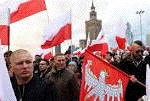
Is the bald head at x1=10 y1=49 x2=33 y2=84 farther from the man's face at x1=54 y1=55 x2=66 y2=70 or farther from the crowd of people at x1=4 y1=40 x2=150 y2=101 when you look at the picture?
the man's face at x1=54 y1=55 x2=66 y2=70

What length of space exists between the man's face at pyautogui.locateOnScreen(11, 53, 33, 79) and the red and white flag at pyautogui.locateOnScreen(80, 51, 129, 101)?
119cm

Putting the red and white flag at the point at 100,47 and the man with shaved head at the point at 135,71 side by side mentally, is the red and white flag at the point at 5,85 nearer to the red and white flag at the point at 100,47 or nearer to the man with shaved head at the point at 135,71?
the man with shaved head at the point at 135,71

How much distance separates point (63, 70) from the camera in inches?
144

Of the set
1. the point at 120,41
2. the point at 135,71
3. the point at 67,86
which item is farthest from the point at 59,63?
the point at 120,41

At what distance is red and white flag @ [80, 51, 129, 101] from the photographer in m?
3.05

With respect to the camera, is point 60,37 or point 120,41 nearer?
point 60,37

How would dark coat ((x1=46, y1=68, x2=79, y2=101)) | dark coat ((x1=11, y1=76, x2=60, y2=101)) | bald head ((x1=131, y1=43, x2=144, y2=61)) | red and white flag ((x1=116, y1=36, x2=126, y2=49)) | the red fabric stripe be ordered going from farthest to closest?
1. red and white flag ((x1=116, y1=36, x2=126, y2=49))
2. the red fabric stripe
3. bald head ((x1=131, y1=43, x2=144, y2=61))
4. dark coat ((x1=46, y1=68, x2=79, y2=101))
5. dark coat ((x1=11, y1=76, x2=60, y2=101))

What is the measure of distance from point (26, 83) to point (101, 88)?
1.29 meters

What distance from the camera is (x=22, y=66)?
85.4 inches

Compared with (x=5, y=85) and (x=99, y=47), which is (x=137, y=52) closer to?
(x=5, y=85)

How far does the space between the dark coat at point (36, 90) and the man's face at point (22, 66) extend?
88mm

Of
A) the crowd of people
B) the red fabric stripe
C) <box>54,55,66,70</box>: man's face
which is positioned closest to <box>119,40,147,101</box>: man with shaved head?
the crowd of people

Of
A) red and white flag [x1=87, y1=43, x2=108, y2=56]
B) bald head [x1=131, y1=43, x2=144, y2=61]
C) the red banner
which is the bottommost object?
bald head [x1=131, y1=43, x2=144, y2=61]

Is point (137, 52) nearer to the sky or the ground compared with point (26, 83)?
nearer to the sky
